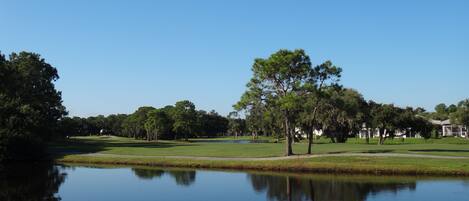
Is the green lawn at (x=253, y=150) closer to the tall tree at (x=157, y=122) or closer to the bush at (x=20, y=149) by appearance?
the bush at (x=20, y=149)

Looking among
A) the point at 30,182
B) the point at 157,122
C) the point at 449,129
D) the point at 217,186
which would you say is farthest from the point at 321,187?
the point at 449,129

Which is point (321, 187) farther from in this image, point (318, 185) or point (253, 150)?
point (253, 150)

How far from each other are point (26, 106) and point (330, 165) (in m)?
34.5

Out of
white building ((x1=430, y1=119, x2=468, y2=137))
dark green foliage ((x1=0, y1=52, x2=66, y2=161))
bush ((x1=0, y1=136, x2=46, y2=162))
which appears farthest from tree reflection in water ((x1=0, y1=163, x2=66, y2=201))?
white building ((x1=430, y1=119, x2=468, y2=137))

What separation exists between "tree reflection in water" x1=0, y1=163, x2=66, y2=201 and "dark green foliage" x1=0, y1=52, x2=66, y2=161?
3.78 m

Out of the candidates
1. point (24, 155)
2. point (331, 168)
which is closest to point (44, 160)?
point (24, 155)

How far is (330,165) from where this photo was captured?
40.2 m

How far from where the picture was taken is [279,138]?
128 meters

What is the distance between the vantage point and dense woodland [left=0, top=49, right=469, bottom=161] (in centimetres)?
4800

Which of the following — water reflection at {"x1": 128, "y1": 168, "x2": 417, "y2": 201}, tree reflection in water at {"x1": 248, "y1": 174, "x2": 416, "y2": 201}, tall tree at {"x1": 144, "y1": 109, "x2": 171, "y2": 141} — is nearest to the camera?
tree reflection in water at {"x1": 248, "y1": 174, "x2": 416, "y2": 201}

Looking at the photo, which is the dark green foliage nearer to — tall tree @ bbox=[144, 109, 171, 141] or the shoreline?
the shoreline

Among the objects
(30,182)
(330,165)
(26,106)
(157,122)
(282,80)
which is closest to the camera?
(30,182)

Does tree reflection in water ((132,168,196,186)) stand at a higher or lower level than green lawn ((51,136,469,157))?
lower

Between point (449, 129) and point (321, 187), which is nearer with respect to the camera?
point (321, 187)
